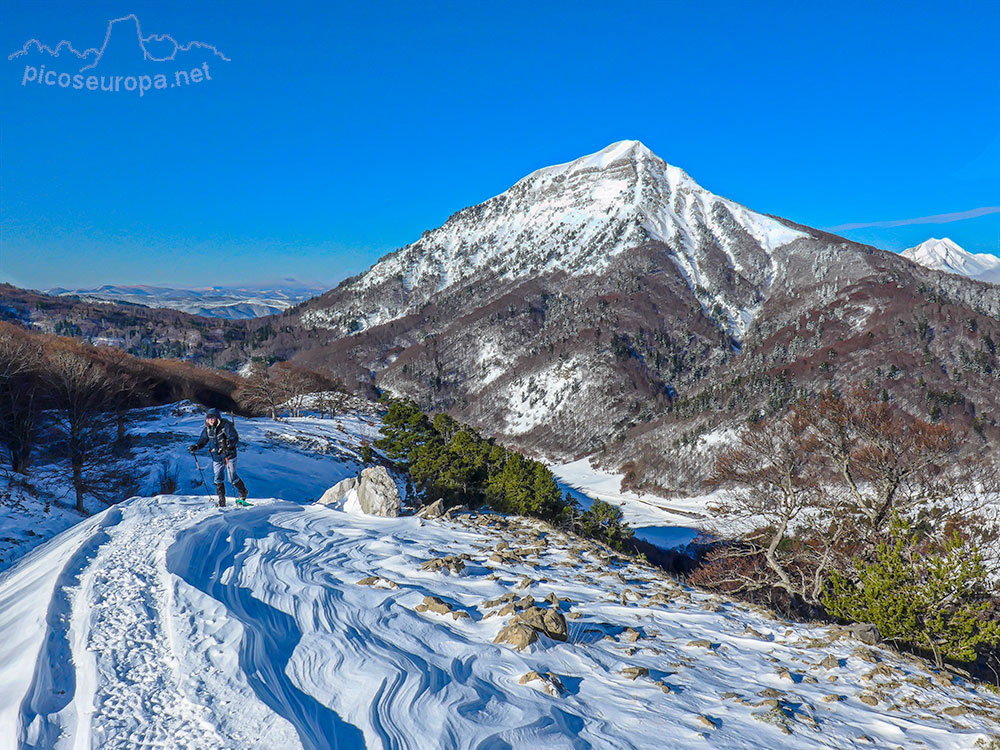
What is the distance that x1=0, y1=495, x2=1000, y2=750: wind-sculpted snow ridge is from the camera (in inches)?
179

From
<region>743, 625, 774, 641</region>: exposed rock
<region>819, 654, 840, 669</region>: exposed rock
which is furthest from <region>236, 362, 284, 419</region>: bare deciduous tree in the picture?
<region>819, 654, 840, 669</region>: exposed rock

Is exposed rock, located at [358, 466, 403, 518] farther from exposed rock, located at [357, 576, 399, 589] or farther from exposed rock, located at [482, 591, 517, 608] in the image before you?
exposed rock, located at [482, 591, 517, 608]

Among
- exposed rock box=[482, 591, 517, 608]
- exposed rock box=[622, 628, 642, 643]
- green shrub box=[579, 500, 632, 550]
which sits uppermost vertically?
exposed rock box=[482, 591, 517, 608]

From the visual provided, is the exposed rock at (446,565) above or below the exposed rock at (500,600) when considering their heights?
below

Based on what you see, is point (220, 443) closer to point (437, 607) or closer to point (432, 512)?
point (432, 512)

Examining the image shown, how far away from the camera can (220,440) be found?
46.6 feet

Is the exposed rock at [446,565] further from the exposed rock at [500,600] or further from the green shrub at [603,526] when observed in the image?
Result: the green shrub at [603,526]

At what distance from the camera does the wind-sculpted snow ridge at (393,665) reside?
4.55 metres

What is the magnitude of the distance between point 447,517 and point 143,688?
1097 cm

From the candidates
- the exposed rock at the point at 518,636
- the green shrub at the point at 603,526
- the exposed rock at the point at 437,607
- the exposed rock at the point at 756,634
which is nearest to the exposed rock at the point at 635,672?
the exposed rock at the point at 518,636

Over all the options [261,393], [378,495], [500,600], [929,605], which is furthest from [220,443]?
[261,393]

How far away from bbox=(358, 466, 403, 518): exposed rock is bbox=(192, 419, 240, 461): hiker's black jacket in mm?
3802

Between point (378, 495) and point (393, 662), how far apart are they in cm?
956

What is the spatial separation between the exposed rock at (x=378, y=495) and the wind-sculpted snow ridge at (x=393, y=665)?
167 inches
